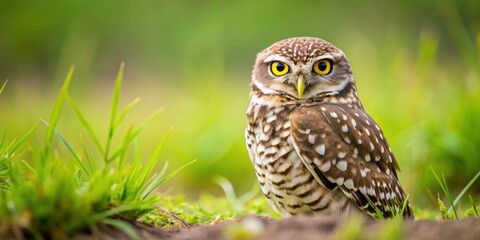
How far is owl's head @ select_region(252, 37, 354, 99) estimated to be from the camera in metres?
3.96

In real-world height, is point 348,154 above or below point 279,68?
below

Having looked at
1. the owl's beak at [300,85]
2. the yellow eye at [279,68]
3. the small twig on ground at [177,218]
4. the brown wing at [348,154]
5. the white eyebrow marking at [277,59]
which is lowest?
the small twig on ground at [177,218]

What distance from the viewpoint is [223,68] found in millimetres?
9484

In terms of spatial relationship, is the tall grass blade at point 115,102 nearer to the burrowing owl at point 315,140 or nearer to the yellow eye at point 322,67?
the burrowing owl at point 315,140

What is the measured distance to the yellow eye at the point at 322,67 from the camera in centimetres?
400

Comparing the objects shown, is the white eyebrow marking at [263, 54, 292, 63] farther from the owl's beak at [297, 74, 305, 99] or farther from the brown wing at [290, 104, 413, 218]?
the brown wing at [290, 104, 413, 218]

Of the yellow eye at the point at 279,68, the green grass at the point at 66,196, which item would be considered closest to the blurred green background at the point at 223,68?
the yellow eye at the point at 279,68

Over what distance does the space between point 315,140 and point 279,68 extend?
610 millimetres

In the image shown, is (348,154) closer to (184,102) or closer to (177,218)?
(177,218)

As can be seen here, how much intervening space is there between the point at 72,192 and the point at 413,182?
3346 mm

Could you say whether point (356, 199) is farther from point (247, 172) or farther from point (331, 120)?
point (247, 172)

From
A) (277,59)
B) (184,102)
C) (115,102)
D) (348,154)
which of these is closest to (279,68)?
(277,59)

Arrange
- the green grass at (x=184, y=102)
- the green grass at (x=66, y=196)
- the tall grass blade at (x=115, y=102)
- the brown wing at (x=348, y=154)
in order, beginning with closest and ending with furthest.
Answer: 1. the green grass at (x=66, y=196)
2. the tall grass blade at (x=115, y=102)
3. the green grass at (x=184, y=102)
4. the brown wing at (x=348, y=154)

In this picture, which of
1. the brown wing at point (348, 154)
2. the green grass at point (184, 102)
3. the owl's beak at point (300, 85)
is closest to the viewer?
the green grass at point (184, 102)
